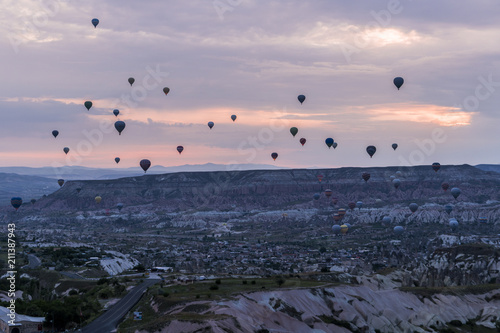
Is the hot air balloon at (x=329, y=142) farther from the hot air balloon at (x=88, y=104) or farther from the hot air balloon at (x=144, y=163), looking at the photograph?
the hot air balloon at (x=88, y=104)

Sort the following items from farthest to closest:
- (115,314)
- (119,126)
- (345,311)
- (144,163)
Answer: (144,163), (119,126), (345,311), (115,314)

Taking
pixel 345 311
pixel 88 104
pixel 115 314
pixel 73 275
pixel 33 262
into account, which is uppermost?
pixel 88 104

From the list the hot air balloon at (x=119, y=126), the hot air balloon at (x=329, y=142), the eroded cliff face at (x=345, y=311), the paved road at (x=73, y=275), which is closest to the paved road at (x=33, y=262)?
the paved road at (x=73, y=275)

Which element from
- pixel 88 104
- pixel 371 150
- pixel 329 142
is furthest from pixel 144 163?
pixel 371 150

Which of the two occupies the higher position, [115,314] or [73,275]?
[115,314]

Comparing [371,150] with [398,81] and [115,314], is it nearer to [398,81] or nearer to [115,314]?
[398,81]

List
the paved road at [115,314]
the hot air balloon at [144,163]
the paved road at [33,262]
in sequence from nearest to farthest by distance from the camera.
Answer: the paved road at [115,314] < the paved road at [33,262] < the hot air balloon at [144,163]

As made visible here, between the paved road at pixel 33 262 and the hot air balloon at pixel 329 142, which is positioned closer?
the paved road at pixel 33 262
